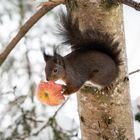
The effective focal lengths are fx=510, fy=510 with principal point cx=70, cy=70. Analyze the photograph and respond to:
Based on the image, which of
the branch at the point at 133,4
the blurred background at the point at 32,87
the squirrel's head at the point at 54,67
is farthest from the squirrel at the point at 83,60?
the blurred background at the point at 32,87

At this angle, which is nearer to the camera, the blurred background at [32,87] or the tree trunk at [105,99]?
the tree trunk at [105,99]

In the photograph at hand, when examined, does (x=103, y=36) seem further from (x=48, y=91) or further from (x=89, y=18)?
(x=48, y=91)

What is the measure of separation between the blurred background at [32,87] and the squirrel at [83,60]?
367 millimetres

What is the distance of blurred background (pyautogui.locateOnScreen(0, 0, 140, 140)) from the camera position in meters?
1.80

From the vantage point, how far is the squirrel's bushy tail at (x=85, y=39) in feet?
3.71

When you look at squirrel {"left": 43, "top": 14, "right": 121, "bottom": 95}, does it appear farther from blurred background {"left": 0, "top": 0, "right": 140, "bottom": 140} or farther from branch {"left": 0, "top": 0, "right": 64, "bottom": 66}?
blurred background {"left": 0, "top": 0, "right": 140, "bottom": 140}

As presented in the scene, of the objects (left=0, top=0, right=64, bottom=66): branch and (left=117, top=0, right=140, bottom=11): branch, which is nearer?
(left=117, top=0, right=140, bottom=11): branch

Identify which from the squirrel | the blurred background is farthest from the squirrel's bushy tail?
the blurred background

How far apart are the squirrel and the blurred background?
14.4 inches

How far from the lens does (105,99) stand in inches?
47.0

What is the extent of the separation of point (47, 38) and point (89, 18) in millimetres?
1425

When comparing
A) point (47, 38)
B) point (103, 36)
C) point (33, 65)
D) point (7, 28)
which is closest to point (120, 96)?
point (103, 36)

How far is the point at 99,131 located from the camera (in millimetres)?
1255

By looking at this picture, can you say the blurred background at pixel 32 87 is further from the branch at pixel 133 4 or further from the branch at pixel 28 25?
the branch at pixel 133 4
